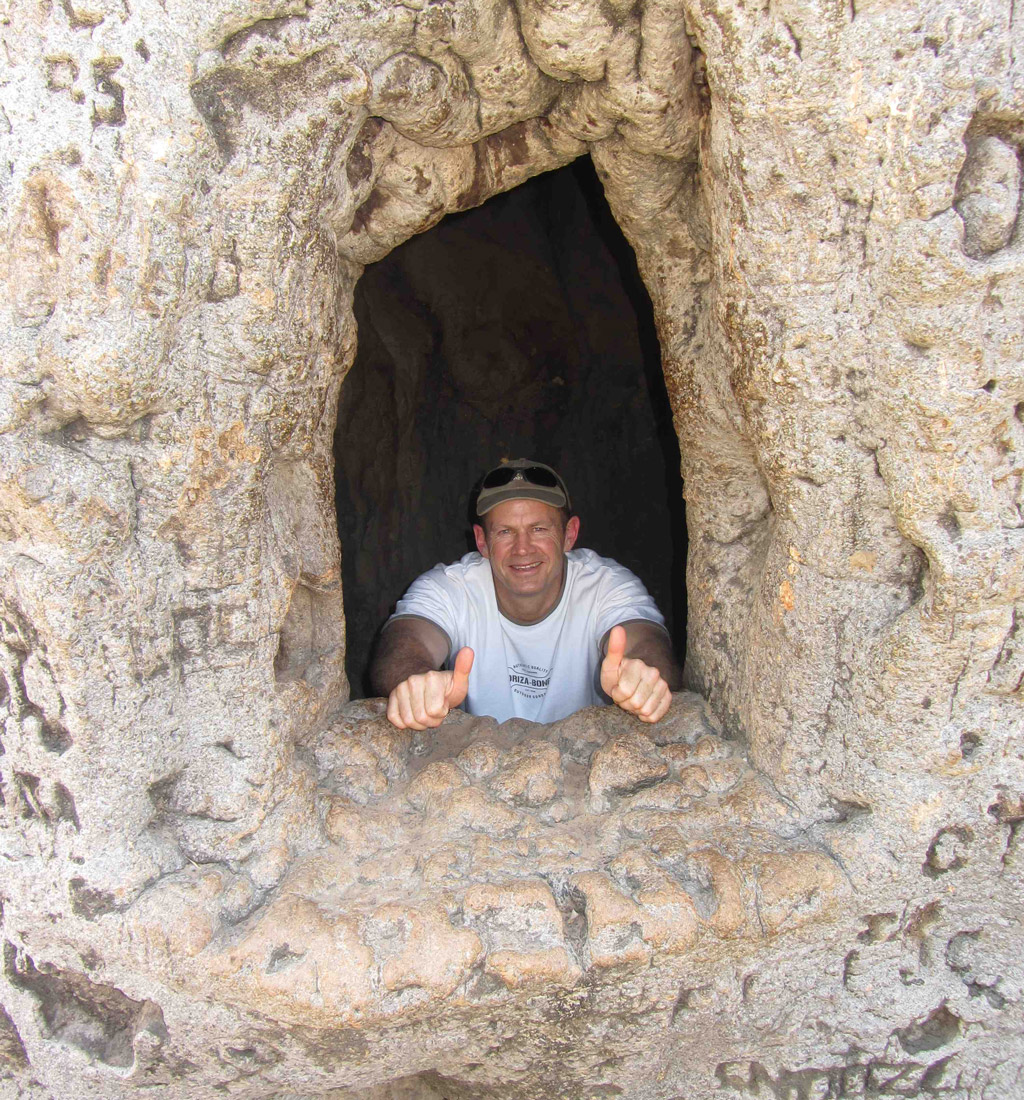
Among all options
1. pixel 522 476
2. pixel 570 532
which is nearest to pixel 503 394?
pixel 570 532

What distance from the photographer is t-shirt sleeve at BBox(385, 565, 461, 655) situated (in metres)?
2.26

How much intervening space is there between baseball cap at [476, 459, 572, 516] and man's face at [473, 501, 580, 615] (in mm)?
16

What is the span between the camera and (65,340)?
1021mm

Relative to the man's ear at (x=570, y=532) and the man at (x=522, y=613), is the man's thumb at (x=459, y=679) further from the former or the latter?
the man's ear at (x=570, y=532)

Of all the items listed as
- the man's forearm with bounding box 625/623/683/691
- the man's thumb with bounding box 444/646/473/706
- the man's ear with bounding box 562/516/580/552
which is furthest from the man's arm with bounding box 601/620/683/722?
the man's ear with bounding box 562/516/580/552

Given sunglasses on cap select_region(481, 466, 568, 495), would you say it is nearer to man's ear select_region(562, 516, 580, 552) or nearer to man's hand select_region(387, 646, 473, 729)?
man's ear select_region(562, 516, 580, 552)

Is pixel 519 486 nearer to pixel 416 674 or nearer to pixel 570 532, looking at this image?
pixel 570 532

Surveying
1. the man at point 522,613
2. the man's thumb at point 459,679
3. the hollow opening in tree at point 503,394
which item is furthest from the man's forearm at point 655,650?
the hollow opening in tree at point 503,394

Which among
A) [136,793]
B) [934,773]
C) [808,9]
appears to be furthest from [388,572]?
[808,9]

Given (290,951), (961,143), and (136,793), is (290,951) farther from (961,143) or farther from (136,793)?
(961,143)

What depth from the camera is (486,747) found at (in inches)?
57.2

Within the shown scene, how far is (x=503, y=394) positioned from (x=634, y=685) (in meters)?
2.10

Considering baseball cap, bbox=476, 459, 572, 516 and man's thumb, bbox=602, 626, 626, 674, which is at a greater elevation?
baseball cap, bbox=476, 459, 572, 516

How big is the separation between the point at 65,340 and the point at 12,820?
0.62m
